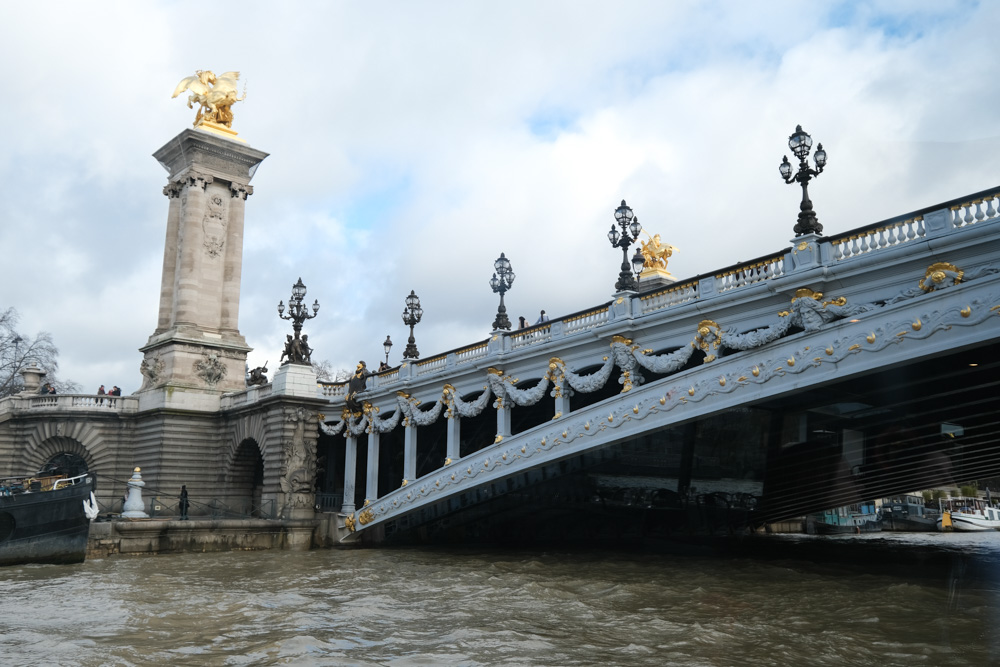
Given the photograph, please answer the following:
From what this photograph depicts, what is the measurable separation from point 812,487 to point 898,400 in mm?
7246

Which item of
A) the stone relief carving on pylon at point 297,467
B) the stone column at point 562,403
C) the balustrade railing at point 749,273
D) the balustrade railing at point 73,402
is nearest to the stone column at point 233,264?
the balustrade railing at point 73,402

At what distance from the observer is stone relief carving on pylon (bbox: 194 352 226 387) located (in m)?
40.2

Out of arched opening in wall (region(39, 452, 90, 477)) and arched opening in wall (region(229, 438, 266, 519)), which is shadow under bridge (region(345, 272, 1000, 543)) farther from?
arched opening in wall (region(39, 452, 90, 477))

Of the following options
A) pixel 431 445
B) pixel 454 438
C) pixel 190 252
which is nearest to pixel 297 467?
pixel 431 445

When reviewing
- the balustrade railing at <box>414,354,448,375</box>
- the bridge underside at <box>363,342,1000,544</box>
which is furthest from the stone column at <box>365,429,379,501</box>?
→ the balustrade railing at <box>414,354,448,375</box>

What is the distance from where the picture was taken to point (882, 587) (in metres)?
17.1

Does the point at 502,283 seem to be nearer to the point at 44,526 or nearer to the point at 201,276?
the point at 44,526

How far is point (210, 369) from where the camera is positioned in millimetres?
40469

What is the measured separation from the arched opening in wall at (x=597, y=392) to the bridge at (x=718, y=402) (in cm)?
7

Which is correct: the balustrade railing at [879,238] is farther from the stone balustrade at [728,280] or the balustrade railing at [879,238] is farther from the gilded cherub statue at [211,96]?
the gilded cherub statue at [211,96]

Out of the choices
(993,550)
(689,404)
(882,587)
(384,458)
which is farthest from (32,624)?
(993,550)

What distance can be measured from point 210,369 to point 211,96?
563 inches

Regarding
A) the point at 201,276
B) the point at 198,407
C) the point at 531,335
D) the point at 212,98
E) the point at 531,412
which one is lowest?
the point at 531,412

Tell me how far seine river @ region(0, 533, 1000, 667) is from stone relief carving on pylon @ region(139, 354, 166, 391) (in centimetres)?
1738
